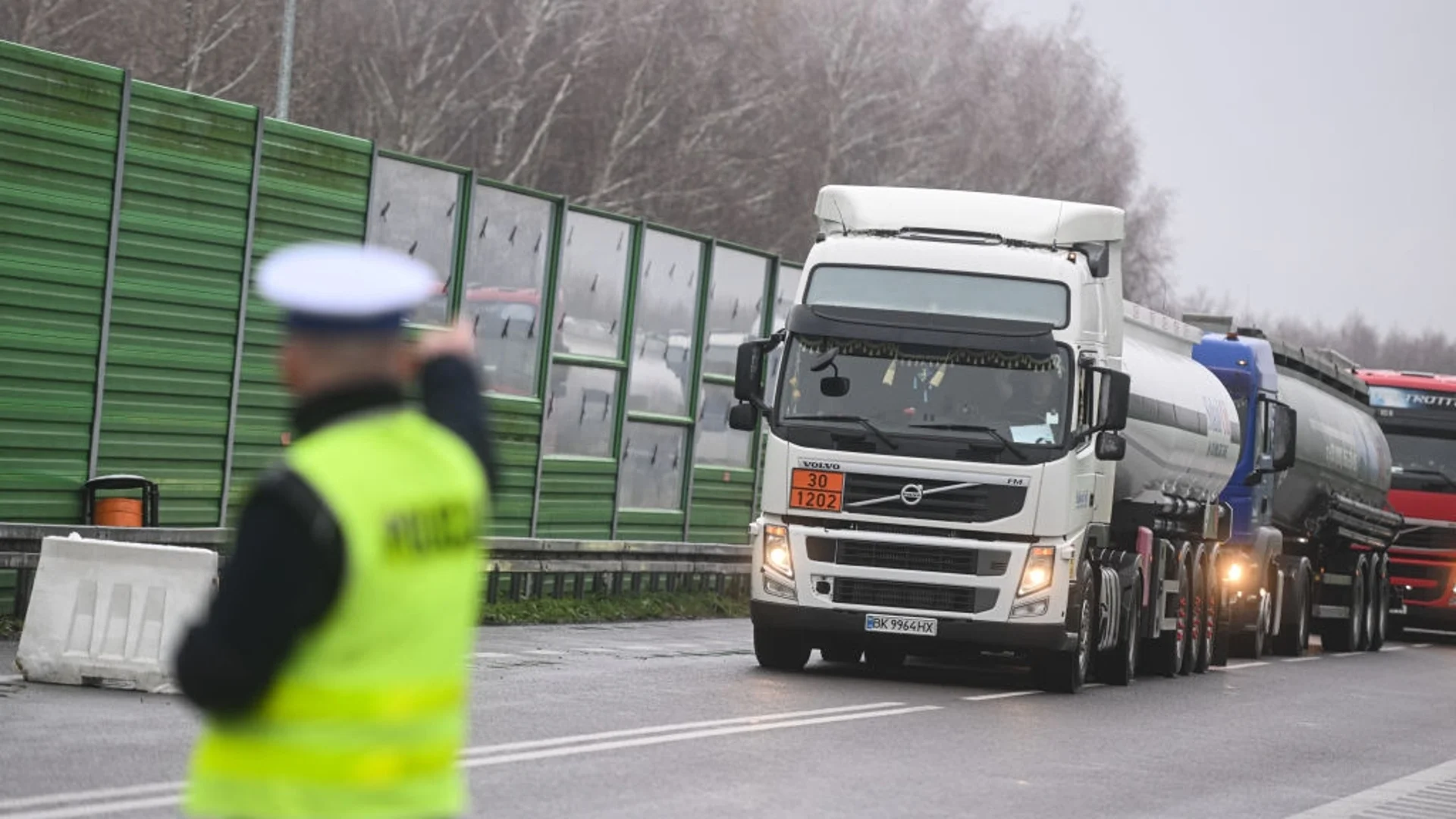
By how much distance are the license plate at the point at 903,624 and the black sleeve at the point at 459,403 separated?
1388cm

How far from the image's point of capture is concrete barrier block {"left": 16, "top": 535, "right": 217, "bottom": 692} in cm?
1348

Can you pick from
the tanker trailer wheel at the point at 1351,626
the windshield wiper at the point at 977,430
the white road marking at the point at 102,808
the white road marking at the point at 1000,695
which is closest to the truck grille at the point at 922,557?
the windshield wiper at the point at 977,430

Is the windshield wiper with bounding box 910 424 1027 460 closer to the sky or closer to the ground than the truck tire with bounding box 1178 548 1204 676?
closer to the sky

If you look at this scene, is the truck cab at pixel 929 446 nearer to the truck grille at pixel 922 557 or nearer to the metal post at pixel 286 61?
the truck grille at pixel 922 557

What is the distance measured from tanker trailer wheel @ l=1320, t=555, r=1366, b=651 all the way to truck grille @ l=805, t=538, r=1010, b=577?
14.2m

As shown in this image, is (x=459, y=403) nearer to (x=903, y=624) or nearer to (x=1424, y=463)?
(x=903, y=624)

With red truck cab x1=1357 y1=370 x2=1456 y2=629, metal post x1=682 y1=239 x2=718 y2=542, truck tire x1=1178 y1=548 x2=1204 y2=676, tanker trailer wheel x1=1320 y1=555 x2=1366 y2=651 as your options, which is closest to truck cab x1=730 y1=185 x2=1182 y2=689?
truck tire x1=1178 y1=548 x2=1204 y2=676

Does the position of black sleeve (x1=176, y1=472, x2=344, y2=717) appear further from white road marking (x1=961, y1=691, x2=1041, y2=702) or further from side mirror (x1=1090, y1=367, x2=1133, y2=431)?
side mirror (x1=1090, y1=367, x2=1133, y2=431)

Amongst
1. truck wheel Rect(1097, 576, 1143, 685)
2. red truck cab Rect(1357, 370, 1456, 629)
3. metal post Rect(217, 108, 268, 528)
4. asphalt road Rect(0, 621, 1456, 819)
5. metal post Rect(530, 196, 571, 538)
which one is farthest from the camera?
red truck cab Rect(1357, 370, 1456, 629)

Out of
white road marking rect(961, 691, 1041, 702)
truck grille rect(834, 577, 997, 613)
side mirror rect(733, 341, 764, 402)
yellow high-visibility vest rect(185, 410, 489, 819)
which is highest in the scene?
side mirror rect(733, 341, 764, 402)

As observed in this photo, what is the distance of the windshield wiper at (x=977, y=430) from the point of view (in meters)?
18.0

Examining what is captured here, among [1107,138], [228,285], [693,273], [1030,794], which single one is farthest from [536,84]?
[1030,794]

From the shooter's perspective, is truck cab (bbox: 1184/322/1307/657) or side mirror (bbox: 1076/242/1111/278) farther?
truck cab (bbox: 1184/322/1307/657)

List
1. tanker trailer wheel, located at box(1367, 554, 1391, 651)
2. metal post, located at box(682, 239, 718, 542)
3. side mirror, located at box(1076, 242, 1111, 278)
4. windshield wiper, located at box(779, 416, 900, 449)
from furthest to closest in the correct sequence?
1. tanker trailer wheel, located at box(1367, 554, 1391, 651)
2. metal post, located at box(682, 239, 718, 542)
3. side mirror, located at box(1076, 242, 1111, 278)
4. windshield wiper, located at box(779, 416, 900, 449)
